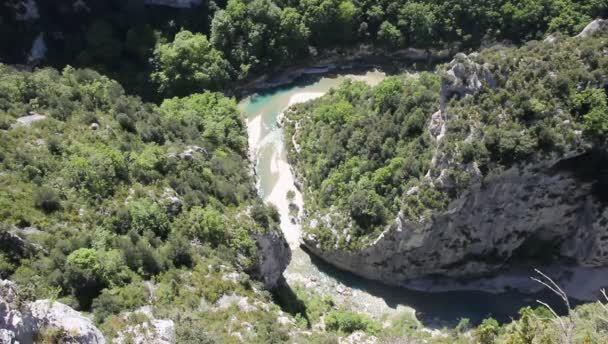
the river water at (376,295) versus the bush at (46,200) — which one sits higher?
the bush at (46,200)

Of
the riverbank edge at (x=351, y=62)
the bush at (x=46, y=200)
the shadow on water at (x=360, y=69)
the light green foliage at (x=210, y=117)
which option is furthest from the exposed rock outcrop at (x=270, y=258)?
the riverbank edge at (x=351, y=62)

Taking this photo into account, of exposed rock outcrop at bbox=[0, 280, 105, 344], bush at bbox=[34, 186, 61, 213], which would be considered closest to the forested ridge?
bush at bbox=[34, 186, 61, 213]

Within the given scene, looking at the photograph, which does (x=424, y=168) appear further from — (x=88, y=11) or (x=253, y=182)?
(x=88, y=11)

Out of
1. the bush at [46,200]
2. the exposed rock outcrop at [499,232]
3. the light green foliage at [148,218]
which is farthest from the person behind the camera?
the exposed rock outcrop at [499,232]

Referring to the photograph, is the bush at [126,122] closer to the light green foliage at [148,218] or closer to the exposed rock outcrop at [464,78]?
the light green foliage at [148,218]

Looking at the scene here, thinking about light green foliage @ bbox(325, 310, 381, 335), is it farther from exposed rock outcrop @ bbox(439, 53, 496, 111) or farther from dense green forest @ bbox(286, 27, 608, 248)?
exposed rock outcrop @ bbox(439, 53, 496, 111)

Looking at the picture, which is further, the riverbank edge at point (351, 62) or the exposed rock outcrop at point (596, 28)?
the riverbank edge at point (351, 62)

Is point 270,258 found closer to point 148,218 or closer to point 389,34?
point 148,218
